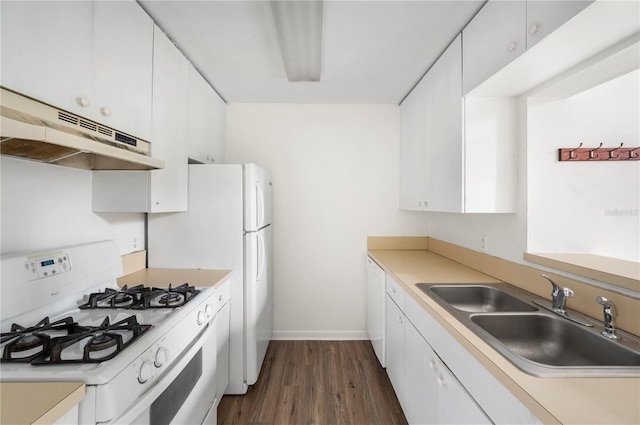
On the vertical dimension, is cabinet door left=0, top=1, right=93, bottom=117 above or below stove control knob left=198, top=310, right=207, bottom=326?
above

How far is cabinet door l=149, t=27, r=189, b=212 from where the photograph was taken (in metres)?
1.53

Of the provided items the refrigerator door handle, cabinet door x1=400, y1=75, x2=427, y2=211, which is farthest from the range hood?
cabinet door x1=400, y1=75, x2=427, y2=211

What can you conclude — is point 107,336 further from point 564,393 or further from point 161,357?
point 564,393

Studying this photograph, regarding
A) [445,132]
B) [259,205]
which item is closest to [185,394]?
[259,205]

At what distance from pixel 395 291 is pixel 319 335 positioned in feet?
4.40

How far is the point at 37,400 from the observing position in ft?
2.07

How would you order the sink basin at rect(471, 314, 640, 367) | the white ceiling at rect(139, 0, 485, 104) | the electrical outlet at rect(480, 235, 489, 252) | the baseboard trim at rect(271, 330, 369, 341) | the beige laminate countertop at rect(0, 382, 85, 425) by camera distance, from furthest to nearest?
the baseboard trim at rect(271, 330, 369, 341) → the electrical outlet at rect(480, 235, 489, 252) → the white ceiling at rect(139, 0, 485, 104) → the sink basin at rect(471, 314, 640, 367) → the beige laminate countertop at rect(0, 382, 85, 425)

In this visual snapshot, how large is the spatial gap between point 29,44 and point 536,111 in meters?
2.33

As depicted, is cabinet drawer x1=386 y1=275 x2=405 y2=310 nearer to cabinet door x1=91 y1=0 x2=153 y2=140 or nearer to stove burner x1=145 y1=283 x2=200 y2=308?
stove burner x1=145 y1=283 x2=200 y2=308

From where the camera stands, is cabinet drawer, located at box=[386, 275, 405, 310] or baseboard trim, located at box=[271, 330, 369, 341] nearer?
cabinet drawer, located at box=[386, 275, 405, 310]

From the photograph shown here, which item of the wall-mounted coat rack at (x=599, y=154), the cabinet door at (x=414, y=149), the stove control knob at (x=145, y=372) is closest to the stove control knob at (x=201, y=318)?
the stove control knob at (x=145, y=372)

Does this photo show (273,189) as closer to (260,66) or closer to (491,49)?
(260,66)

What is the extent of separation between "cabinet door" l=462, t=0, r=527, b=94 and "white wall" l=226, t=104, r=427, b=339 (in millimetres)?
1343

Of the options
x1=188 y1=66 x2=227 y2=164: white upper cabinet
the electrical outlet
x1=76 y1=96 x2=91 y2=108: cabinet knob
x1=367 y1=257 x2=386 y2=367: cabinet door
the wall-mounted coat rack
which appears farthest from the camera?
x1=367 y1=257 x2=386 y2=367: cabinet door
